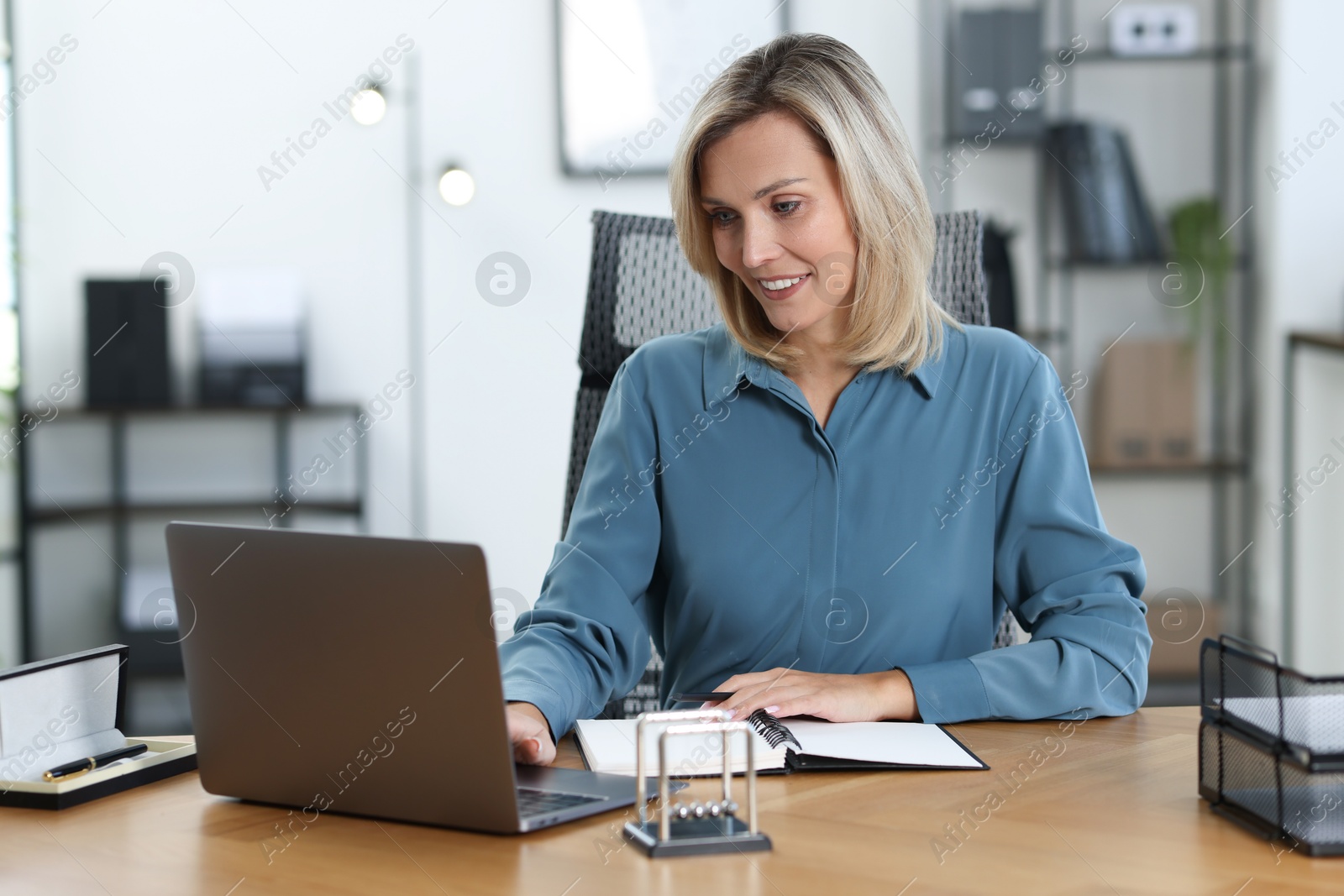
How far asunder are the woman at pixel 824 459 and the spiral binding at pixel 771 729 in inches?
9.0

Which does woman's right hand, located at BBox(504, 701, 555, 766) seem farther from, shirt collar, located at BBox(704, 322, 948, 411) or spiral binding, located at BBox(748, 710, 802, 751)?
shirt collar, located at BBox(704, 322, 948, 411)

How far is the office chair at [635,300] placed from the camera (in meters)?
1.60

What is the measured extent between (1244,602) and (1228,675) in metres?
2.68

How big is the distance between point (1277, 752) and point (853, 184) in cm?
74

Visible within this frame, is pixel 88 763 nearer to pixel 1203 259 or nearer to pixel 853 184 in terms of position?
pixel 853 184

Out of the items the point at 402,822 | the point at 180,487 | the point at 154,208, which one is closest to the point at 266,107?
the point at 154,208

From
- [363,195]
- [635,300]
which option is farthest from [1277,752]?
[363,195]

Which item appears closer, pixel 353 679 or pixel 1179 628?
pixel 353 679

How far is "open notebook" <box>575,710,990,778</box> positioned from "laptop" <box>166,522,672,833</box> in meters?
0.07

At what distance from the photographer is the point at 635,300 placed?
1622 millimetres

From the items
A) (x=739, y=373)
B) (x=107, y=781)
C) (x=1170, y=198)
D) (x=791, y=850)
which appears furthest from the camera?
(x=1170, y=198)

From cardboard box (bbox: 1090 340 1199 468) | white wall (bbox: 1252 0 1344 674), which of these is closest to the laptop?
cardboard box (bbox: 1090 340 1199 468)

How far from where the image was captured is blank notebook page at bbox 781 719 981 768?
1.00 metres

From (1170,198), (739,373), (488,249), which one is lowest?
(739,373)
